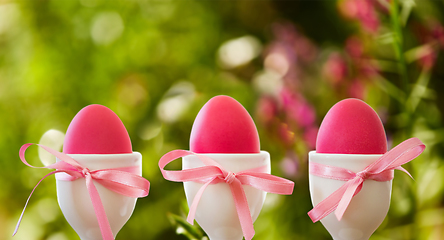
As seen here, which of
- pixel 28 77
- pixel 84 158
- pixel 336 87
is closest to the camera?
pixel 84 158

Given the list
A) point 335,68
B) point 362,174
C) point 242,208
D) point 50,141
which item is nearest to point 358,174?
point 362,174

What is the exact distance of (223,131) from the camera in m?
0.84

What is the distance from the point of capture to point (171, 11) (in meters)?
1.44

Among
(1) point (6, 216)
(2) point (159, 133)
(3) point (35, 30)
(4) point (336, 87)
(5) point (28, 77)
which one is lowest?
(1) point (6, 216)

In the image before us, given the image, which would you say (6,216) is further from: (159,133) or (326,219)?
(326,219)

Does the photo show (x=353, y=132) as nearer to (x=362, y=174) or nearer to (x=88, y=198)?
(x=362, y=174)

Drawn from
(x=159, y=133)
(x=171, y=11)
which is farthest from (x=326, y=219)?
(x=171, y=11)

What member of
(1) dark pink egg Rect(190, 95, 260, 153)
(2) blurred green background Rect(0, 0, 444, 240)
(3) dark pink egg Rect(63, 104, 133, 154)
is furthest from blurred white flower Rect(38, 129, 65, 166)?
(1) dark pink egg Rect(190, 95, 260, 153)

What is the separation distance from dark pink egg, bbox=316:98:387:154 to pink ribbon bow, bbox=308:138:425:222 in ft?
0.14

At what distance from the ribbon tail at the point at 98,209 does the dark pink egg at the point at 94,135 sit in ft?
0.24

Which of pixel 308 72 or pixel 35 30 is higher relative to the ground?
pixel 35 30

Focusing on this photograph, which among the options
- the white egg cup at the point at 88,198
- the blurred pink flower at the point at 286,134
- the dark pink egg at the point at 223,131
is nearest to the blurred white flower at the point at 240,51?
the blurred pink flower at the point at 286,134

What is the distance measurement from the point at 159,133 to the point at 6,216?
0.64 m

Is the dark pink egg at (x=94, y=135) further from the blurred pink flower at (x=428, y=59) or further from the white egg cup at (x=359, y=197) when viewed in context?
the blurred pink flower at (x=428, y=59)
